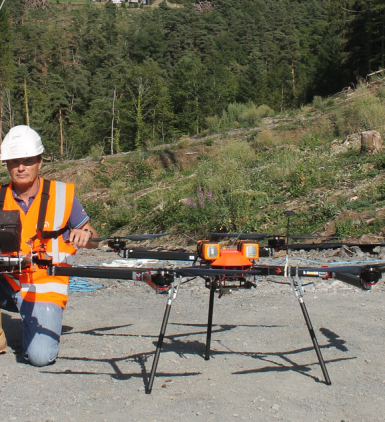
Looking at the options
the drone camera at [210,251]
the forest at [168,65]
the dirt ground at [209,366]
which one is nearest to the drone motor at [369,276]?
the dirt ground at [209,366]

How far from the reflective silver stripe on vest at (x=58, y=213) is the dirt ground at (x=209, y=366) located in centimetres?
83

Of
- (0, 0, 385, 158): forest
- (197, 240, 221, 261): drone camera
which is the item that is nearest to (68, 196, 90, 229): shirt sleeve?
(197, 240, 221, 261): drone camera

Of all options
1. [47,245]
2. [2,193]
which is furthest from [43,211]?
[2,193]

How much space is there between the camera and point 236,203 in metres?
12.8

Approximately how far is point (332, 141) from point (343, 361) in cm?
1306

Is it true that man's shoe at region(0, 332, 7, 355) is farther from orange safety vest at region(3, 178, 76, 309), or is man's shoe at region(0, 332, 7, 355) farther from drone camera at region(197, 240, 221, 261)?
drone camera at region(197, 240, 221, 261)

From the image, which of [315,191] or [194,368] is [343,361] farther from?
[315,191]

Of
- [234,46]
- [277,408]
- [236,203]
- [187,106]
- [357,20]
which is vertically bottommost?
[277,408]

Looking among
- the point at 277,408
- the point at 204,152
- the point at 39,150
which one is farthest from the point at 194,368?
the point at 204,152

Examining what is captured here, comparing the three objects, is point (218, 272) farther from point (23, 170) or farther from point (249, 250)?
point (23, 170)

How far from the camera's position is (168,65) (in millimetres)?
102562

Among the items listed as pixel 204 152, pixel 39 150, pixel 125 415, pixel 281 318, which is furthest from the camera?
pixel 204 152

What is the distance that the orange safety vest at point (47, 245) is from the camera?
4797 millimetres

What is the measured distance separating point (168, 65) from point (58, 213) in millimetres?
100757
